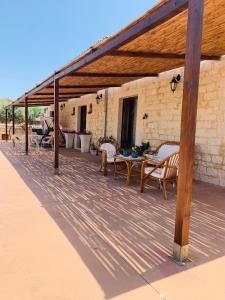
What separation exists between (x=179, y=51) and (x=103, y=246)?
11.8 ft

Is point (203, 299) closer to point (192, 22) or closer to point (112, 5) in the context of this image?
point (192, 22)

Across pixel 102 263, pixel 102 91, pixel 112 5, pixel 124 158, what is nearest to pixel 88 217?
pixel 102 263

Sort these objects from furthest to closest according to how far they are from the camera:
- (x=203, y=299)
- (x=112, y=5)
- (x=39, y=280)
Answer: (x=112, y=5)
(x=39, y=280)
(x=203, y=299)

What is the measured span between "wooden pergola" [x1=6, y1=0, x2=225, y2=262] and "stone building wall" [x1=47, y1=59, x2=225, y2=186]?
49 cm

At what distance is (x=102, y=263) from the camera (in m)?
2.18

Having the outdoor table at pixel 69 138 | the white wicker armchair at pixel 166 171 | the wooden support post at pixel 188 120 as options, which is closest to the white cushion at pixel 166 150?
the white wicker armchair at pixel 166 171

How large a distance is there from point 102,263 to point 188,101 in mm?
1572

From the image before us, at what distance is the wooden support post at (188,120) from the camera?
6.80ft

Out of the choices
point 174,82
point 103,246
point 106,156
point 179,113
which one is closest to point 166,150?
point 179,113

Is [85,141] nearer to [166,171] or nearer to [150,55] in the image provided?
[150,55]

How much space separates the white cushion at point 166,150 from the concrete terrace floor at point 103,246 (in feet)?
4.39

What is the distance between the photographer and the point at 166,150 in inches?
230

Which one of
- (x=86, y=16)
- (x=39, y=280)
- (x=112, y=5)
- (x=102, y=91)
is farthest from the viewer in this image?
(x=86, y=16)

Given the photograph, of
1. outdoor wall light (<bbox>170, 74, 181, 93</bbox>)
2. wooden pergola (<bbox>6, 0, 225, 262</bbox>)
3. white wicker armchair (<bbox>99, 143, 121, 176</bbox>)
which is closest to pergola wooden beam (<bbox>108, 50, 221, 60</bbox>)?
wooden pergola (<bbox>6, 0, 225, 262</bbox>)
